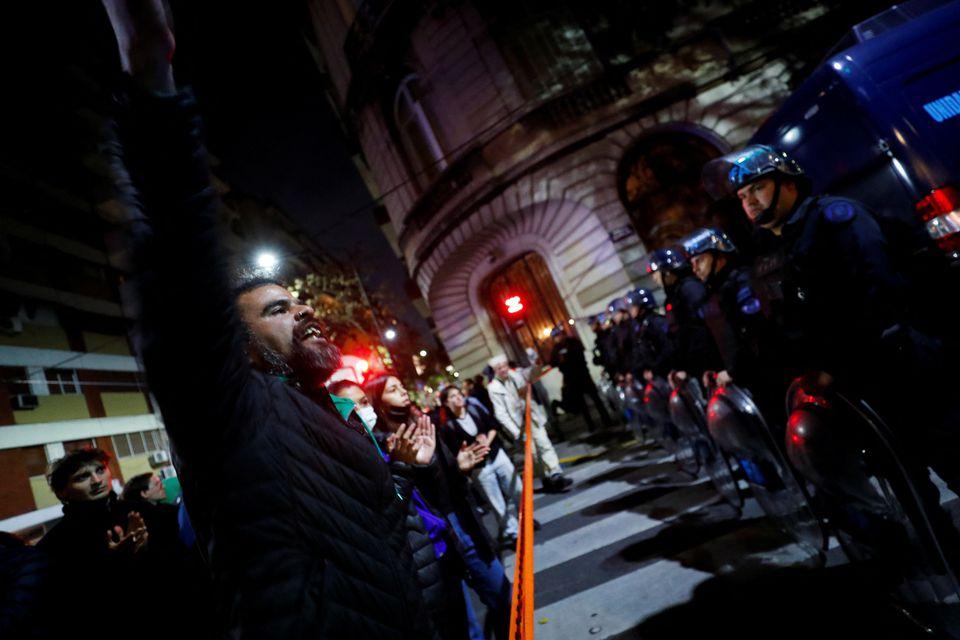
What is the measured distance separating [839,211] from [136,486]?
256 inches

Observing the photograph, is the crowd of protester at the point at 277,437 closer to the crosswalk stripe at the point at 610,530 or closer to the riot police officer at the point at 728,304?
the riot police officer at the point at 728,304

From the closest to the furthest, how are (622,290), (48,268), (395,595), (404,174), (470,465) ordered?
(395,595) < (470,465) < (622,290) < (404,174) < (48,268)

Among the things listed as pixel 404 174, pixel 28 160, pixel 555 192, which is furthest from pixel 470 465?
pixel 28 160

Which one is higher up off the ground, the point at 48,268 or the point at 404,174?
the point at 48,268

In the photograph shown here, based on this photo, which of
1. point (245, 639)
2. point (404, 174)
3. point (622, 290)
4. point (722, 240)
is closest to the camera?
point (245, 639)

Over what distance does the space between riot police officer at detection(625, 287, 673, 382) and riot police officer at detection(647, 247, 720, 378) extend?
0.65 metres

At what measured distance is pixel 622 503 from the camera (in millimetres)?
5777

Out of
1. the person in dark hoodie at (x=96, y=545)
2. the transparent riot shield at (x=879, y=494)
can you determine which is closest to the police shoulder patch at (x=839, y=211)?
the transparent riot shield at (x=879, y=494)

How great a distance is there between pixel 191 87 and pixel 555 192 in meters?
13.7

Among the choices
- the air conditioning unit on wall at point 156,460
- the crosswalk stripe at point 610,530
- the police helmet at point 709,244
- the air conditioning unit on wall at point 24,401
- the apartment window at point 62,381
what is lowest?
the crosswalk stripe at point 610,530

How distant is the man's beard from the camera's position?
1.58 metres

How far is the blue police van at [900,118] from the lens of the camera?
3.75m

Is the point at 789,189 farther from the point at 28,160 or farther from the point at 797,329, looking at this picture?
the point at 28,160

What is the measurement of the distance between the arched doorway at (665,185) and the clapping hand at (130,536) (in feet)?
42.3
